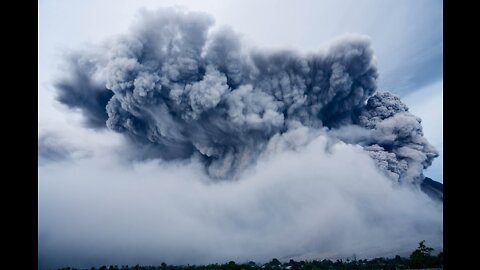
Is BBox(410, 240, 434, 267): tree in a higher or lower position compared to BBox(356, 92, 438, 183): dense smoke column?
lower

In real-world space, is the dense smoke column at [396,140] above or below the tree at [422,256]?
above

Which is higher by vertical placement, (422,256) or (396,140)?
(396,140)

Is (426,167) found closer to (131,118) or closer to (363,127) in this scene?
(363,127)

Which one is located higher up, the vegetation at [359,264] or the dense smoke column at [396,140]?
the dense smoke column at [396,140]

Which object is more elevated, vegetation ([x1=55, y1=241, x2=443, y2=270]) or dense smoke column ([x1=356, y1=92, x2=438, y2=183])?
dense smoke column ([x1=356, y1=92, x2=438, y2=183])
